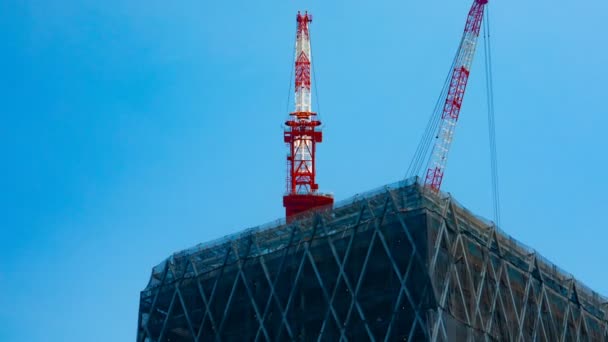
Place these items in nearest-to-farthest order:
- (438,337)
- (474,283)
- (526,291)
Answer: (438,337) → (474,283) → (526,291)

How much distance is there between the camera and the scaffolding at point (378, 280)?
173 m

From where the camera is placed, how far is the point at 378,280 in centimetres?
17712

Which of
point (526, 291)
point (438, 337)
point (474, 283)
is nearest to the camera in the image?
point (438, 337)

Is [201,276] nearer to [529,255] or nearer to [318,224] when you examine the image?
[318,224]

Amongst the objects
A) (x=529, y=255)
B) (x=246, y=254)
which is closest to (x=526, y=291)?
(x=529, y=255)

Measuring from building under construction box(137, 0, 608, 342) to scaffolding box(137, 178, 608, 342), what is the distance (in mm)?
166

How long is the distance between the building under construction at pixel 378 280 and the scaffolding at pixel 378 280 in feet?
0.54

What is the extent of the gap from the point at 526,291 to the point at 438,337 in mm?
28274

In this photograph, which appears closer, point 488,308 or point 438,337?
point 438,337

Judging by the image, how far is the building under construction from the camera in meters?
173

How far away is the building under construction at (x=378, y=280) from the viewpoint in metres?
173

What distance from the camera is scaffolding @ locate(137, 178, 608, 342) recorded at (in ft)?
569

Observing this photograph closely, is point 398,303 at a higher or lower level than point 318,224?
lower

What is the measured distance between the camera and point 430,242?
174 m
